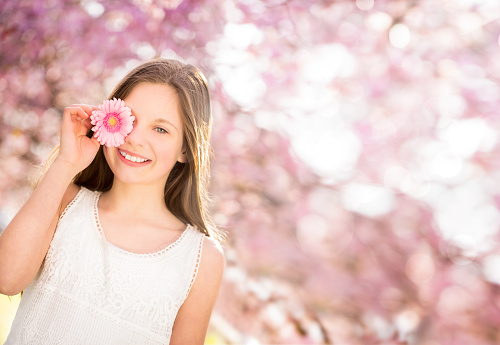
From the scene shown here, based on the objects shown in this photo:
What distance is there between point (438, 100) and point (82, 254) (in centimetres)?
202

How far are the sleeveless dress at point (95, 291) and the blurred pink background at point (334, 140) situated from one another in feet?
3.53

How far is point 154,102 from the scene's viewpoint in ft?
6.14

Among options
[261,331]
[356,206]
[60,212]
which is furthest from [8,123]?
[356,206]

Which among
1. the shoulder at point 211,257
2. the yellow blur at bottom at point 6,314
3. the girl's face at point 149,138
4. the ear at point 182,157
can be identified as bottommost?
the yellow blur at bottom at point 6,314

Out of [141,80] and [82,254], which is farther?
[141,80]

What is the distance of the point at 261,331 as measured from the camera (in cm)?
304

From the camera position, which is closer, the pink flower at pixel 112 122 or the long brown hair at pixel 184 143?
the pink flower at pixel 112 122

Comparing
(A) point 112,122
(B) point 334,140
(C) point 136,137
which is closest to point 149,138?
(C) point 136,137

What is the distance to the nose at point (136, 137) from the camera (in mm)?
1777

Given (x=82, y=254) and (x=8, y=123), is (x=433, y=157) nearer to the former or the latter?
(x=82, y=254)

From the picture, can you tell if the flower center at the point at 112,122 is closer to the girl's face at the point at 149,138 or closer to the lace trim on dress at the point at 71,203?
the girl's face at the point at 149,138

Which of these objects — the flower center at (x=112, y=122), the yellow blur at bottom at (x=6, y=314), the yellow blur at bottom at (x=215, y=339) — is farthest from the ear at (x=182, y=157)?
the yellow blur at bottom at (x=6, y=314)

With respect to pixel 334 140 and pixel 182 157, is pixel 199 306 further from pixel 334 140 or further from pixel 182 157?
pixel 334 140

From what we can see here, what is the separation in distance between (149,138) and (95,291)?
1.98 ft
